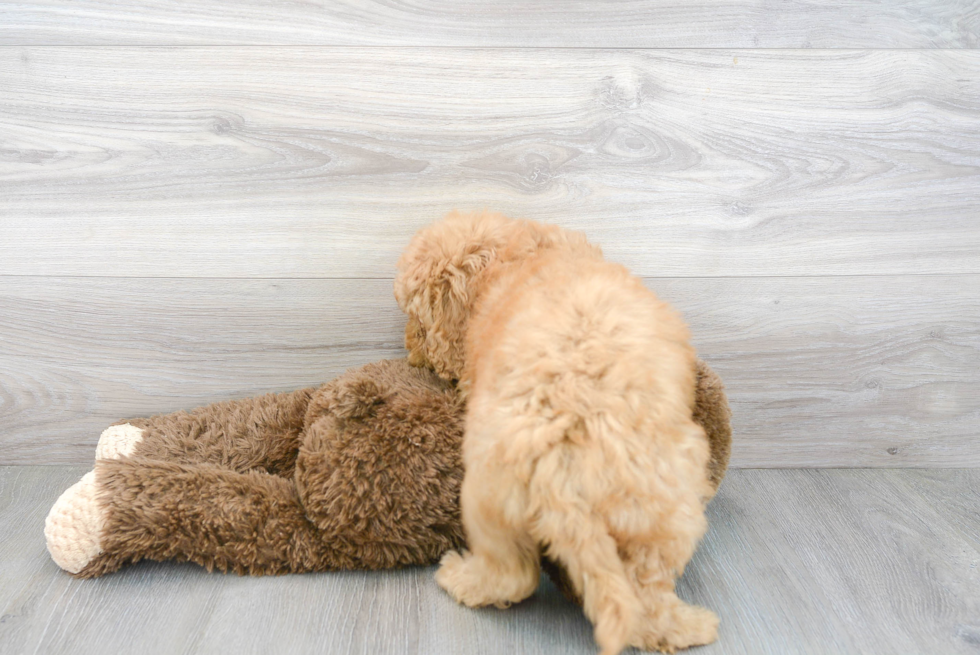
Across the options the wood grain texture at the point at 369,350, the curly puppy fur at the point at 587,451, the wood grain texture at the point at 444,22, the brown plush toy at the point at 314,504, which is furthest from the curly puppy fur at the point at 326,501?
the wood grain texture at the point at 444,22

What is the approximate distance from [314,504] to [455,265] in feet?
1.47

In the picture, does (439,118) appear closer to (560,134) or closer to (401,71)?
(401,71)

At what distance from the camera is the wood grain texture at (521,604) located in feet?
3.29

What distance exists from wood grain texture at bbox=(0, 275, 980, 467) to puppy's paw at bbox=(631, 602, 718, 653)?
A: 0.57m

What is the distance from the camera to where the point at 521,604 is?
3.56 ft

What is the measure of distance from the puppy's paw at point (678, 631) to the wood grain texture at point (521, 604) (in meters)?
0.03

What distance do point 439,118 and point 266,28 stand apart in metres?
→ 0.36

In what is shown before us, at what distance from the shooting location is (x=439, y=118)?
52.1 inches

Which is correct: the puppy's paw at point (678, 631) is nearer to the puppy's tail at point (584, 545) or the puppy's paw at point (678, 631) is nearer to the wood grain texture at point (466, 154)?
the puppy's tail at point (584, 545)

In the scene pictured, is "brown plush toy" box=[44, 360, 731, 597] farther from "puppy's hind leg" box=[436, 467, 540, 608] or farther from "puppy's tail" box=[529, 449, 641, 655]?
"puppy's tail" box=[529, 449, 641, 655]

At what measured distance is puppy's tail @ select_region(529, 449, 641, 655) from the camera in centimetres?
84

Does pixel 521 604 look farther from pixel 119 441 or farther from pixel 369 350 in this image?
pixel 119 441

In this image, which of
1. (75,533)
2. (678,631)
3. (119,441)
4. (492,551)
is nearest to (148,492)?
(75,533)

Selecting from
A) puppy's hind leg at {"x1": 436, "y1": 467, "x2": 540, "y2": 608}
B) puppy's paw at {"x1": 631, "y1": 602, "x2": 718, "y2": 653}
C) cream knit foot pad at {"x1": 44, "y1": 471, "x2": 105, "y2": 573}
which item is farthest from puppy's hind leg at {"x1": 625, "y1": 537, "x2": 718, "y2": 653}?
cream knit foot pad at {"x1": 44, "y1": 471, "x2": 105, "y2": 573}
